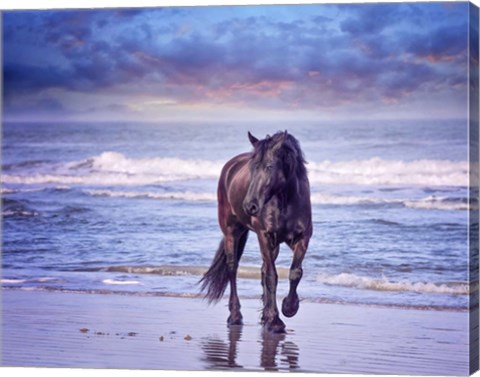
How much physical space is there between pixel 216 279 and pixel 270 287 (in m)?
0.68

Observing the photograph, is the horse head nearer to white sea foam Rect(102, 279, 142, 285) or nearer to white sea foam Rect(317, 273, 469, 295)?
white sea foam Rect(317, 273, 469, 295)

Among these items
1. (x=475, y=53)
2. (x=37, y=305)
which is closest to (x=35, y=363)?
(x=37, y=305)

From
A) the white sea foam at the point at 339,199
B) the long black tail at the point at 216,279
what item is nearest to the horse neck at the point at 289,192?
the white sea foam at the point at 339,199

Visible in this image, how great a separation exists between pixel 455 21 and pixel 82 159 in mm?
3641

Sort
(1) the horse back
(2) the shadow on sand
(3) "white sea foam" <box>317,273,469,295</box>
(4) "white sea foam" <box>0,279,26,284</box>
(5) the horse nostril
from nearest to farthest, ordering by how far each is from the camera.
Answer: (2) the shadow on sand → (5) the horse nostril → (3) "white sea foam" <box>317,273,469,295</box> → (1) the horse back → (4) "white sea foam" <box>0,279,26,284</box>

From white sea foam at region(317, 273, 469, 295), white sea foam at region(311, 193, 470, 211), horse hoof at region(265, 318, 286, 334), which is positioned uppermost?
white sea foam at region(311, 193, 470, 211)

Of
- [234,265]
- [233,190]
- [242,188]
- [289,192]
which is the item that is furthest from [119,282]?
[289,192]

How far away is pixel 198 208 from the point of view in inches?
506

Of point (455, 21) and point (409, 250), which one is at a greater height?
point (455, 21)

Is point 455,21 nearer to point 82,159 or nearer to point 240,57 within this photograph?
point 240,57

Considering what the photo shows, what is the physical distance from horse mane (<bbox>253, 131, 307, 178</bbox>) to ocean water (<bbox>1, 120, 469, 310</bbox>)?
25.9 inches

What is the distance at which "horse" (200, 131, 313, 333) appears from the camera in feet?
38.3

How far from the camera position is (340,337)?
1194 cm

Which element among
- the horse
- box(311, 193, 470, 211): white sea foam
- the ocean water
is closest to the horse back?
the horse
